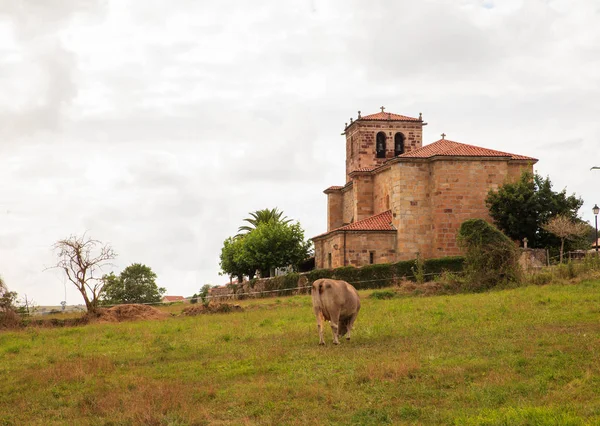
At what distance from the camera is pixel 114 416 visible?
48.0ft

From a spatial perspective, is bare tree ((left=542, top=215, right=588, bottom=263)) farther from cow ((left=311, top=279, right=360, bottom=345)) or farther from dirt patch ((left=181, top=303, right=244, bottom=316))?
cow ((left=311, top=279, right=360, bottom=345))

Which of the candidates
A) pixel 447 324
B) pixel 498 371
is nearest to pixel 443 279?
pixel 447 324

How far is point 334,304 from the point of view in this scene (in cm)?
2142

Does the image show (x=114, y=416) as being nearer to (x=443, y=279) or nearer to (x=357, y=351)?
(x=357, y=351)

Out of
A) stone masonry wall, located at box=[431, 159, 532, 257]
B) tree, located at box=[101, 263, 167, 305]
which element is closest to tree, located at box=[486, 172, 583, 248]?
stone masonry wall, located at box=[431, 159, 532, 257]

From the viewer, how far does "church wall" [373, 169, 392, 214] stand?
189 feet

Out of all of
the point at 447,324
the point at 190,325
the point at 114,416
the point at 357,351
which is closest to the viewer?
the point at 114,416

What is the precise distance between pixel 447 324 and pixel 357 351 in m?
4.57

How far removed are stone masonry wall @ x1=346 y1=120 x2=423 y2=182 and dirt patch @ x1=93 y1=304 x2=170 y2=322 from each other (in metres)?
32.8

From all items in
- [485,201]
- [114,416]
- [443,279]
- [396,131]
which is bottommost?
[114,416]

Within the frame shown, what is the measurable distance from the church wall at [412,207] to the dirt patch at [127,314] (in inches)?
789

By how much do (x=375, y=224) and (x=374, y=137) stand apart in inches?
603

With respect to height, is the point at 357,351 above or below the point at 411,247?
below

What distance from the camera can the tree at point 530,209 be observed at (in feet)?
168
